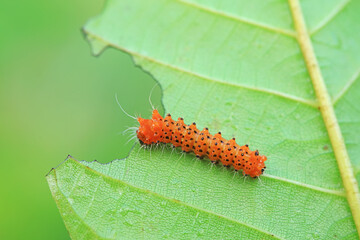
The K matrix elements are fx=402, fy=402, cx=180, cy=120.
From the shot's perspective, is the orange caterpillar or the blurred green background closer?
the orange caterpillar

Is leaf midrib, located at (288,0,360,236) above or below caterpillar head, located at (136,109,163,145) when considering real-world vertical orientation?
above

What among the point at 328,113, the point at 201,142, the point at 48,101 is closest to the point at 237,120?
the point at 201,142

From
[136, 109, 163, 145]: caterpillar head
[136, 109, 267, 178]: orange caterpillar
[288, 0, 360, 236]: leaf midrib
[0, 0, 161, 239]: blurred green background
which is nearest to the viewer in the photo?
[288, 0, 360, 236]: leaf midrib

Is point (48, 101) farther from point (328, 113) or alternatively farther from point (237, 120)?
point (328, 113)

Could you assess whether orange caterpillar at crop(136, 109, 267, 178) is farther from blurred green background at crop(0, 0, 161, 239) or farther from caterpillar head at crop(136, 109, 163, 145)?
blurred green background at crop(0, 0, 161, 239)

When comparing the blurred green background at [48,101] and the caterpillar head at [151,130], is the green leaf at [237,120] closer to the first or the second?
the caterpillar head at [151,130]

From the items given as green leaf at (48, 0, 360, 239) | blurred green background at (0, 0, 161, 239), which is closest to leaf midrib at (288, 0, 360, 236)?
green leaf at (48, 0, 360, 239)
